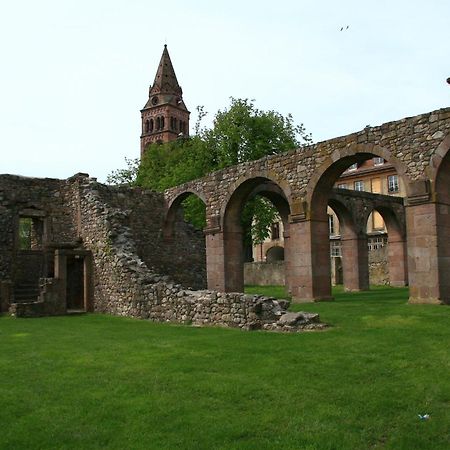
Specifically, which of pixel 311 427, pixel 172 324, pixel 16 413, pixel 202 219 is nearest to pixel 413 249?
pixel 172 324

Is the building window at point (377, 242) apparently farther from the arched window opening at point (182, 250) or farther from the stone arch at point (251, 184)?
the stone arch at point (251, 184)

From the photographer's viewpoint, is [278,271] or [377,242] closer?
[278,271]

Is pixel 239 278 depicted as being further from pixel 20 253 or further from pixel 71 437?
pixel 71 437

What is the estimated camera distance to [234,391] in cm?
619

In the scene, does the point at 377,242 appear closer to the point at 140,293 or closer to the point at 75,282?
the point at 75,282

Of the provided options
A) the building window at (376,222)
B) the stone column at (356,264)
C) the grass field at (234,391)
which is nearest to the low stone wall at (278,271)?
the stone column at (356,264)

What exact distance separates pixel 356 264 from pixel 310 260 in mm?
9678

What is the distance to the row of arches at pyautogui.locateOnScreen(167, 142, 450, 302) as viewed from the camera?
14133mm

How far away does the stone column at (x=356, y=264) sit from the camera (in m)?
26.5

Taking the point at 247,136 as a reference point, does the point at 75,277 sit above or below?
below

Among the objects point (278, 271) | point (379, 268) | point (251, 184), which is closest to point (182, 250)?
point (251, 184)

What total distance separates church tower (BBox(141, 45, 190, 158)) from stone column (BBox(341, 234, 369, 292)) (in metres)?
55.0

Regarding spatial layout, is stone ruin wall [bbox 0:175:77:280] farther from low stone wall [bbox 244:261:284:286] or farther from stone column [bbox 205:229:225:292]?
low stone wall [bbox 244:261:284:286]

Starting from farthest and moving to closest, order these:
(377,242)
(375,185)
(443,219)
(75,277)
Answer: (375,185), (377,242), (75,277), (443,219)
